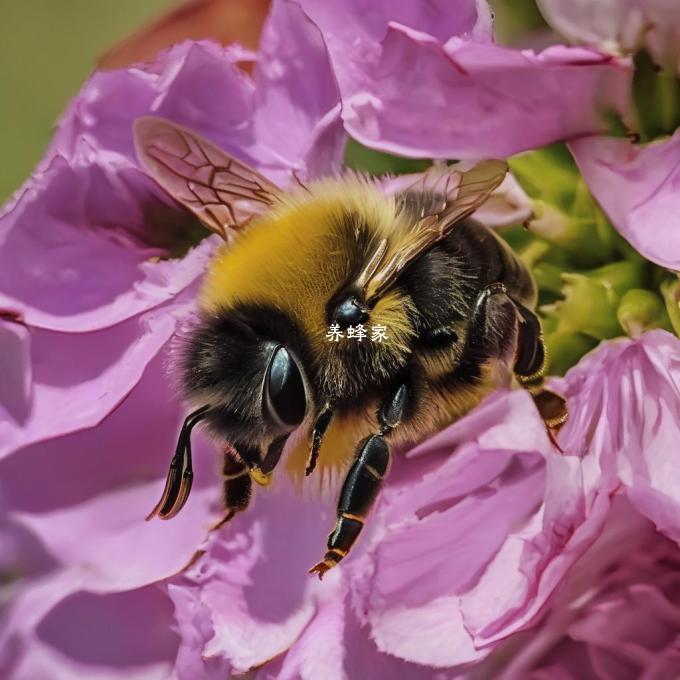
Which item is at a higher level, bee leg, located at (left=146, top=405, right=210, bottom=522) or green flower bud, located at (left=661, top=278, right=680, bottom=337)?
bee leg, located at (left=146, top=405, right=210, bottom=522)

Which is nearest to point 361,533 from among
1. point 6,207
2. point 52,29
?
point 6,207

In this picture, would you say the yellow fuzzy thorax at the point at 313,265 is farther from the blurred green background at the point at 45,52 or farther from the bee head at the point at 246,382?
the blurred green background at the point at 45,52

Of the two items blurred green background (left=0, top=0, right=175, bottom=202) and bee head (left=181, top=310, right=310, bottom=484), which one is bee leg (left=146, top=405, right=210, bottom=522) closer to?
bee head (left=181, top=310, right=310, bottom=484)

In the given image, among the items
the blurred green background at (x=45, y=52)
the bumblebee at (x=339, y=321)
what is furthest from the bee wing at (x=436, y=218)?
the blurred green background at (x=45, y=52)

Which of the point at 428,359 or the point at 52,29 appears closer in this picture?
the point at 428,359

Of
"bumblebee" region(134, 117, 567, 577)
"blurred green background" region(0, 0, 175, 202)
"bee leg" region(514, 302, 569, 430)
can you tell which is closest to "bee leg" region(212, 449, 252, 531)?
"bumblebee" region(134, 117, 567, 577)

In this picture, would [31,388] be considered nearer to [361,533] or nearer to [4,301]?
[4,301]

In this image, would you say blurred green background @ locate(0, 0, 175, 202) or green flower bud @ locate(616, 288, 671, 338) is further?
blurred green background @ locate(0, 0, 175, 202)
